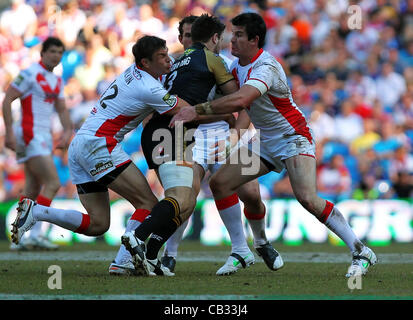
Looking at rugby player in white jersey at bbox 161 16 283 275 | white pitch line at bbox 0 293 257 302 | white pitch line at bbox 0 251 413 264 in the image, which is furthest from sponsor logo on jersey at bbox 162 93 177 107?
white pitch line at bbox 0 251 413 264

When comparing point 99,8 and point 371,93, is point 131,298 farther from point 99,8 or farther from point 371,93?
point 99,8

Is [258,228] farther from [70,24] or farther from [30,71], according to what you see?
[70,24]

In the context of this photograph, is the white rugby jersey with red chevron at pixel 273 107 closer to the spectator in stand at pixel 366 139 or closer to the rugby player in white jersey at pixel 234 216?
the rugby player in white jersey at pixel 234 216

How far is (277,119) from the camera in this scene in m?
7.97

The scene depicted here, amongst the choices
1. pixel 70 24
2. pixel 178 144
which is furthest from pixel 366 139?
pixel 178 144

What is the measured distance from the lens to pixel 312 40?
19016 millimetres

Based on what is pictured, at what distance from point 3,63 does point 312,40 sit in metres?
7.78

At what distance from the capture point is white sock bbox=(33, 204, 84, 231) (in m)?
7.75

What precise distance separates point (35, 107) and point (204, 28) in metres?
4.66

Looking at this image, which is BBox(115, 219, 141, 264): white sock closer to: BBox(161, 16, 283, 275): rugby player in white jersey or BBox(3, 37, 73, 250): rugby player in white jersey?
BBox(161, 16, 283, 275): rugby player in white jersey

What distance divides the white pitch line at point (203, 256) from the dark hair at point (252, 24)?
3.13m

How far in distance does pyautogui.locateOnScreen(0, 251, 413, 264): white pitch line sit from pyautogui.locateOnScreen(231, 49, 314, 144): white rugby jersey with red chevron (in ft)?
7.42
